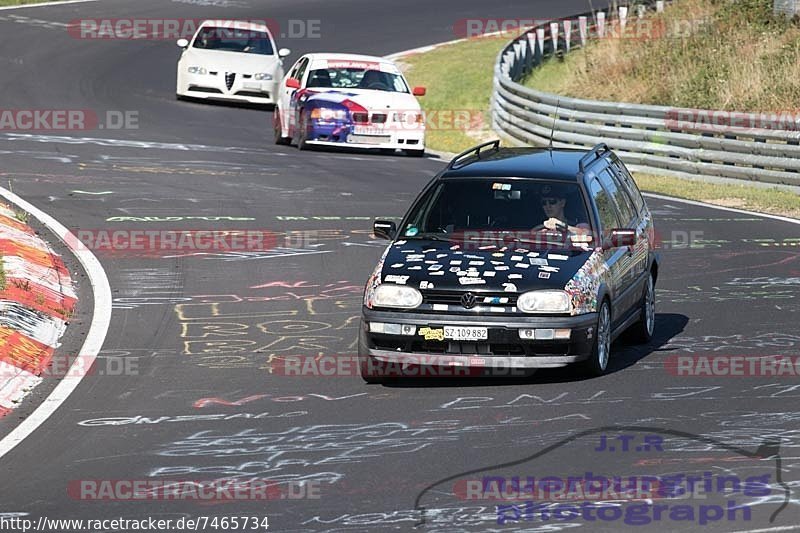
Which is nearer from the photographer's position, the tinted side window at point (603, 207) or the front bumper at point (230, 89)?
the tinted side window at point (603, 207)

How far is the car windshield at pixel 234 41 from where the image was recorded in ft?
98.6

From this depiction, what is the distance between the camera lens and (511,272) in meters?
10.6

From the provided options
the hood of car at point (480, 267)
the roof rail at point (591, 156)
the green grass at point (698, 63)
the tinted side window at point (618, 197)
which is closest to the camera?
the hood of car at point (480, 267)

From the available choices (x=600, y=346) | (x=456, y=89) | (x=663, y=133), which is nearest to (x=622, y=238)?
(x=600, y=346)

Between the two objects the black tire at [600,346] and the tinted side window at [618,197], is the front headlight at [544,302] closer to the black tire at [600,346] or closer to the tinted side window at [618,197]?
the black tire at [600,346]

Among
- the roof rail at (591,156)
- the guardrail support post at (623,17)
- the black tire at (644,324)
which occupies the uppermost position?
the guardrail support post at (623,17)

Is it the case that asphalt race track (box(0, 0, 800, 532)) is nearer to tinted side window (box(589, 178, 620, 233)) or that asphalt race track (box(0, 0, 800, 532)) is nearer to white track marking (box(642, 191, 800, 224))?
white track marking (box(642, 191, 800, 224))

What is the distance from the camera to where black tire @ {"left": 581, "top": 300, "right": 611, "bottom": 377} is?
10594 mm

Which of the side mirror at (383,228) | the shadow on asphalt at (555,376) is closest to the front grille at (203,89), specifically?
the shadow on asphalt at (555,376)

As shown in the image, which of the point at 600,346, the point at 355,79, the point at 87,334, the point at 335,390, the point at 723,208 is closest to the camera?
the point at 335,390

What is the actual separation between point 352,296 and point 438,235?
2779 mm

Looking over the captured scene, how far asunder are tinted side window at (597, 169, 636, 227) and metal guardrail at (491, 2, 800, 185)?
6868 mm

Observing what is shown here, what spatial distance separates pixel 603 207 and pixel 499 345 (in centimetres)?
198

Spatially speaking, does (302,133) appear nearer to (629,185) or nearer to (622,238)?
(629,185)
